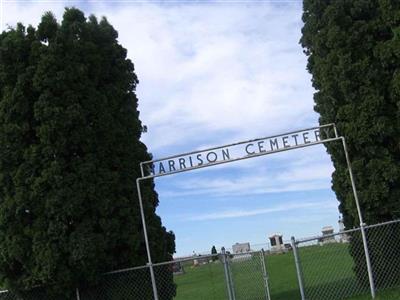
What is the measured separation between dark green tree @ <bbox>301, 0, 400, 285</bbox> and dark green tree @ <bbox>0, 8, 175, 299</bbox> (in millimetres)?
4378

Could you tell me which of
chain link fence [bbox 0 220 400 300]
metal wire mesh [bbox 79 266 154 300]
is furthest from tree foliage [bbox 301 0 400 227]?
metal wire mesh [bbox 79 266 154 300]

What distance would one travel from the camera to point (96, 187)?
38.1ft

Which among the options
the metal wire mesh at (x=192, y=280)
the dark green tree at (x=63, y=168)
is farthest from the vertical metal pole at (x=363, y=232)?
the dark green tree at (x=63, y=168)

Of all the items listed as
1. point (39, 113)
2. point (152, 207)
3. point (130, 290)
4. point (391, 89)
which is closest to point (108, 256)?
point (130, 290)

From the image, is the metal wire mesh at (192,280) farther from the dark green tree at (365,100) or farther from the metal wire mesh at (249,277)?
the dark green tree at (365,100)

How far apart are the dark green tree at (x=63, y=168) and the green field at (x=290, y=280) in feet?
8.57

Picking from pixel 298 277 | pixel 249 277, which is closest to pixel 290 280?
pixel 249 277

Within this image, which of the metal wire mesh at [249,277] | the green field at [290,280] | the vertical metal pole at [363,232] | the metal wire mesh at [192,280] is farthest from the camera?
the metal wire mesh at [249,277]

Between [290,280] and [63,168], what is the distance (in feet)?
28.8

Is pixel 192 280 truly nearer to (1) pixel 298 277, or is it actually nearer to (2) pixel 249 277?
(2) pixel 249 277

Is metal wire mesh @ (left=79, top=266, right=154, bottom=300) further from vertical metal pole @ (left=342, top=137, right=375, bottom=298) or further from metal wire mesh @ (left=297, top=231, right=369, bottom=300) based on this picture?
vertical metal pole @ (left=342, top=137, right=375, bottom=298)

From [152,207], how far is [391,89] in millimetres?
5678

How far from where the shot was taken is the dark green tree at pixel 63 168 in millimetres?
11180

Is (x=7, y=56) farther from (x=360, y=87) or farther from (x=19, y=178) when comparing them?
(x=360, y=87)
